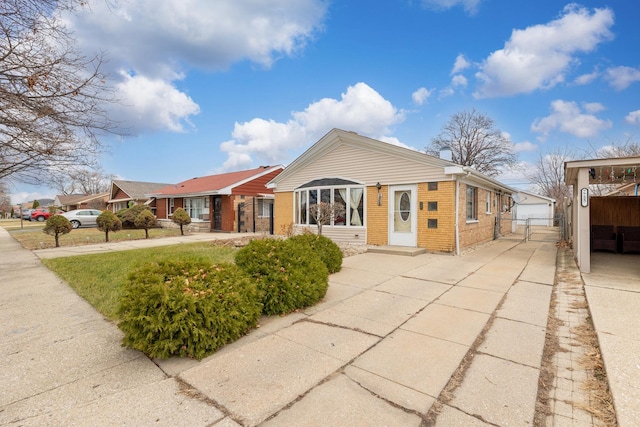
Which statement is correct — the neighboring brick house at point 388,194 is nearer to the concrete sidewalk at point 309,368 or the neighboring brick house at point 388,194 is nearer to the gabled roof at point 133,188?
the concrete sidewalk at point 309,368

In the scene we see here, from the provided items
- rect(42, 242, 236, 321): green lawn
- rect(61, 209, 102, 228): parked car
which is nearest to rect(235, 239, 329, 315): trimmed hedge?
rect(42, 242, 236, 321): green lawn

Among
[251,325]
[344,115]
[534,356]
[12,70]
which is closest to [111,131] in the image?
[12,70]

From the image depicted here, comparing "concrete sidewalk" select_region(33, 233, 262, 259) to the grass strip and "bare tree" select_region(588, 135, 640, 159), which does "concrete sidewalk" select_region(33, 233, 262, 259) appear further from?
"bare tree" select_region(588, 135, 640, 159)

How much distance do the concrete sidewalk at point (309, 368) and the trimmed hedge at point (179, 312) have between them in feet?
0.57

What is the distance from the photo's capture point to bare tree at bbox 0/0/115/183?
14.7ft

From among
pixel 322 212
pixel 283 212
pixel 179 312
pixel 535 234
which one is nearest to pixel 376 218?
pixel 322 212

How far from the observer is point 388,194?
1066 centimetres

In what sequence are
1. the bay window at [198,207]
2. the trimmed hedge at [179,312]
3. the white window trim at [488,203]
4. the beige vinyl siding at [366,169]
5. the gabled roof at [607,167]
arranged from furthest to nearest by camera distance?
the bay window at [198,207], the white window trim at [488,203], the beige vinyl siding at [366,169], the gabled roof at [607,167], the trimmed hedge at [179,312]

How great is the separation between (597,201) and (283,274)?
1305cm

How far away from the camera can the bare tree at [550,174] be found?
1286 inches

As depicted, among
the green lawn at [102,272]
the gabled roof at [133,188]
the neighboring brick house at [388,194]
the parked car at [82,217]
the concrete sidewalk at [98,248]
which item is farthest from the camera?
the gabled roof at [133,188]

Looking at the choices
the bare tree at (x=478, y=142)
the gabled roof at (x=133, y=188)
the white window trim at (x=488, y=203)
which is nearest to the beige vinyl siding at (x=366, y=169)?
the white window trim at (x=488, y=203)

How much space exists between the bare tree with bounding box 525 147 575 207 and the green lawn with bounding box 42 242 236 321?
36966mm

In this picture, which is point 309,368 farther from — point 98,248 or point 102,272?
point 98,248
